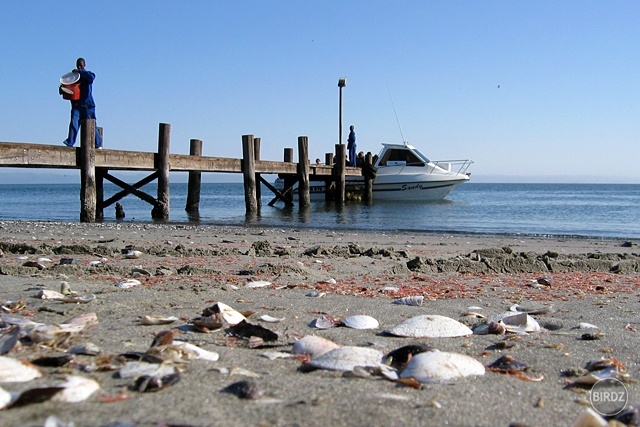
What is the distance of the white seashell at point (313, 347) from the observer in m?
2.65

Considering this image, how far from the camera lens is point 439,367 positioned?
2.37 meters

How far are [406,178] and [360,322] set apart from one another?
27.2 meters

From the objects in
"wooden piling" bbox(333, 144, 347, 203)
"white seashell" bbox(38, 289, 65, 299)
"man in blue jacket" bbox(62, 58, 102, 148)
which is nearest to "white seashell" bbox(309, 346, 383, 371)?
"white seashell" bbox(38, 289, 65, 299)

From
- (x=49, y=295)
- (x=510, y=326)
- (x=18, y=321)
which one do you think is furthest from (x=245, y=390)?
(x=49, y=295)

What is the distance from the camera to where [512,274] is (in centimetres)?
654

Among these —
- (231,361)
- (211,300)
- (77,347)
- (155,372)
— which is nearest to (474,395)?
(231,361)

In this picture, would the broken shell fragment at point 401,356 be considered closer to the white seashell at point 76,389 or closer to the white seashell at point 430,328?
the white seashell at point 430,328

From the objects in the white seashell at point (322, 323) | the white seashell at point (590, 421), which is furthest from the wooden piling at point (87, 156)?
the white seashell at point (590, 421)

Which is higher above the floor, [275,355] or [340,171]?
[340,171]

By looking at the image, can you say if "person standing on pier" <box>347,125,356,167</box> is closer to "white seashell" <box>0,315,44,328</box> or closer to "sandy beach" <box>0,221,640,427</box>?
"sandy beach" <box>0,221,640,427</box>

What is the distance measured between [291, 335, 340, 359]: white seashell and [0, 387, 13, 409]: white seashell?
45.4 inches

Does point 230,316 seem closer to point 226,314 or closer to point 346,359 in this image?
point 226,314

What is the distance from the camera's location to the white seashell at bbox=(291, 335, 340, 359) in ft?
8.68

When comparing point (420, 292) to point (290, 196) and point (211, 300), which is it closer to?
point (211, 300)
